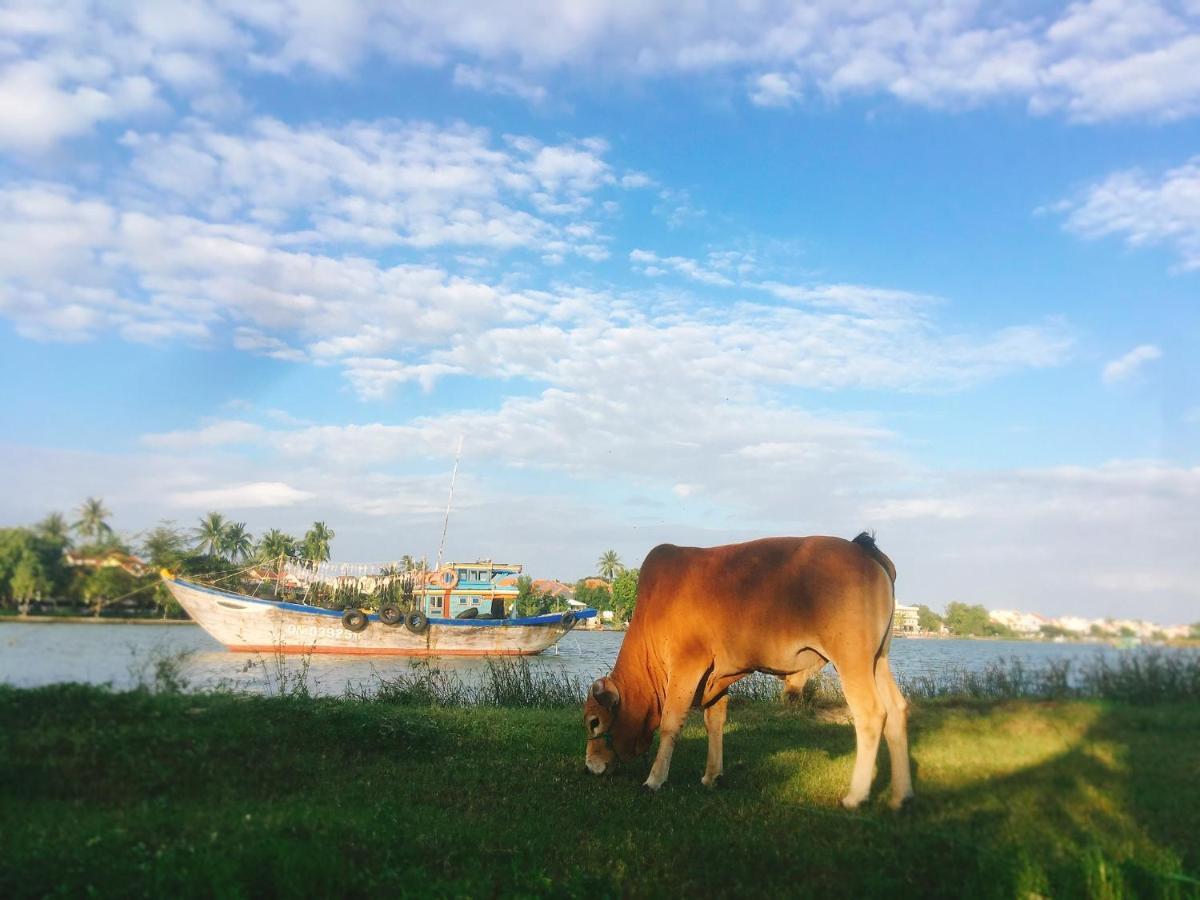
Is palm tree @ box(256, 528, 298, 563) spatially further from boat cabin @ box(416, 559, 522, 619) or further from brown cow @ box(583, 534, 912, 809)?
boat cabin @ box(416, 559, 522, 619)

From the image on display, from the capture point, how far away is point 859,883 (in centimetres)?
475

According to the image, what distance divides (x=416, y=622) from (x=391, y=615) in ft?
3.45

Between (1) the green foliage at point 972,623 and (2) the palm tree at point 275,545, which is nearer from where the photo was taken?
(1) the green foliage at point 972,623

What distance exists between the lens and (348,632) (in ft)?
112

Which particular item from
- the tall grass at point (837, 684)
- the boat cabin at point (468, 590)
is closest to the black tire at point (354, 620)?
the boat cabin at point (468, 590)

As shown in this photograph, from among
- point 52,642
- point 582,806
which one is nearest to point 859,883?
point 582,806

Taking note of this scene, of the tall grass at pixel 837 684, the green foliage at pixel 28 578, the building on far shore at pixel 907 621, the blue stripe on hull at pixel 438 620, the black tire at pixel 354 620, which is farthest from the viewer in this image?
the black tire at pixel 354 620

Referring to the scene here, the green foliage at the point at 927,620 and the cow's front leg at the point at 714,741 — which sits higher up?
the green foliage at the point at 927,620

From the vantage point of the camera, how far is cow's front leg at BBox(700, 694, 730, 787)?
802 centimetres

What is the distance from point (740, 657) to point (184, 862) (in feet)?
15.0

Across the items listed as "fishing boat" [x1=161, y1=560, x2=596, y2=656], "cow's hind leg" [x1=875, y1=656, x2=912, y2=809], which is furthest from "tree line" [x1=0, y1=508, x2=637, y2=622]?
"fishing boat" [x1=161, y1=560, x2=596, y2=656]

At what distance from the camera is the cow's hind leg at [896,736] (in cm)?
649

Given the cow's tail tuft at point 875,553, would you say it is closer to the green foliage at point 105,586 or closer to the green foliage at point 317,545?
the green foliage at point 105,586

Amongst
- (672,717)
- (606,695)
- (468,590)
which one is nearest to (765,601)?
(672,717)
